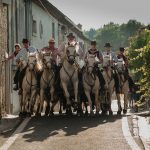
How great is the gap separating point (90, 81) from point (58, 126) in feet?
10.9

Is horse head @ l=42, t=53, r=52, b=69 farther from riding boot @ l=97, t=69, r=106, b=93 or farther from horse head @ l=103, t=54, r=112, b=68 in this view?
horse head @ l=103, t=54, r=112, b=68

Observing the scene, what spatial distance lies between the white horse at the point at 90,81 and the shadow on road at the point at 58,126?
119 centimetres

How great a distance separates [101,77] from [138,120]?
286 cm

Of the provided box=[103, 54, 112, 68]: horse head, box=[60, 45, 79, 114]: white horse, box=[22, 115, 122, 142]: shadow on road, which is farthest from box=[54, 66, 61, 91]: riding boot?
box=[103, 54, 112, 68]: horse head

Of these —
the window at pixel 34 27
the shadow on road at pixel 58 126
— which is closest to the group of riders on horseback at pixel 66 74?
the shadow on road at pixel 58 126

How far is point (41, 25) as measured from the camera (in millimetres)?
36375

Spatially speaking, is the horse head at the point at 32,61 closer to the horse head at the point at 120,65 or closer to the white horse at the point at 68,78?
the white horse at the point at 68,78

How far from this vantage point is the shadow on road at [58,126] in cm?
1338

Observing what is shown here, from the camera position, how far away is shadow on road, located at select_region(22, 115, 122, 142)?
13375 mm

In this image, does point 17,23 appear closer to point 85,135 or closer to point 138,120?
point 138,120

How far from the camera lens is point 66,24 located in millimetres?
48594

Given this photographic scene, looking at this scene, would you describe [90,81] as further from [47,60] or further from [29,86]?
[29,86]

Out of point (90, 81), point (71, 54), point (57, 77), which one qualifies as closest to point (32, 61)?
point (57, 77)

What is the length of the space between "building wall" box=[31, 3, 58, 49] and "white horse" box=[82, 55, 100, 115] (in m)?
15.7
